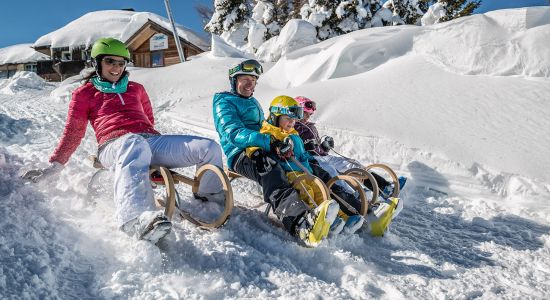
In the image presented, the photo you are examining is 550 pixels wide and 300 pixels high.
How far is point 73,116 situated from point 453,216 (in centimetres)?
350

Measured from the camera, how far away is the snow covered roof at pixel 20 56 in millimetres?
35406

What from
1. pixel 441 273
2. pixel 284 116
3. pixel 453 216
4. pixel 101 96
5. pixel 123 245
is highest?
pixel 101 96

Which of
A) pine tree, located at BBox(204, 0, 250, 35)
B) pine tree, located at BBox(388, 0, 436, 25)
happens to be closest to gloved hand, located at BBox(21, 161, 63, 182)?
A: pine tree, located at BBox(388, 0, 436, 25)

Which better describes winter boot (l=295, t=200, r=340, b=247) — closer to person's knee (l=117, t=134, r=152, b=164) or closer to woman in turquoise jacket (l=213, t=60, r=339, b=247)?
woman in turquoise jacket (l=213, t=60, r=339, b=247)

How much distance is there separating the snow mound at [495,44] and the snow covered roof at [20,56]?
35456 mm

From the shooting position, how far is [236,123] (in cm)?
352

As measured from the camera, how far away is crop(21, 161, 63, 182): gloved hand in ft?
9.86

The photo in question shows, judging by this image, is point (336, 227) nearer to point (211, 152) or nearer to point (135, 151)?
point (211, 152)

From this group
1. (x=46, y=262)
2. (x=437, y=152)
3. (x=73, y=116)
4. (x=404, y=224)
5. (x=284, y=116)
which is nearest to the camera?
(x=46, y=262)

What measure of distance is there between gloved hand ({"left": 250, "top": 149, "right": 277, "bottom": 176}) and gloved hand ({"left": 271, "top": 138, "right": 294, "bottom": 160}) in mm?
90

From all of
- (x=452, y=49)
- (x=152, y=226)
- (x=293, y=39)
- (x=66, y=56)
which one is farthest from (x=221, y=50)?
(x=66, y=56)

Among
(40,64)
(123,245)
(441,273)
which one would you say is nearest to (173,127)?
(123,245)

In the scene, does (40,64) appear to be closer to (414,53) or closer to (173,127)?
(173,127)

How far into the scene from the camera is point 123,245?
2.38m
